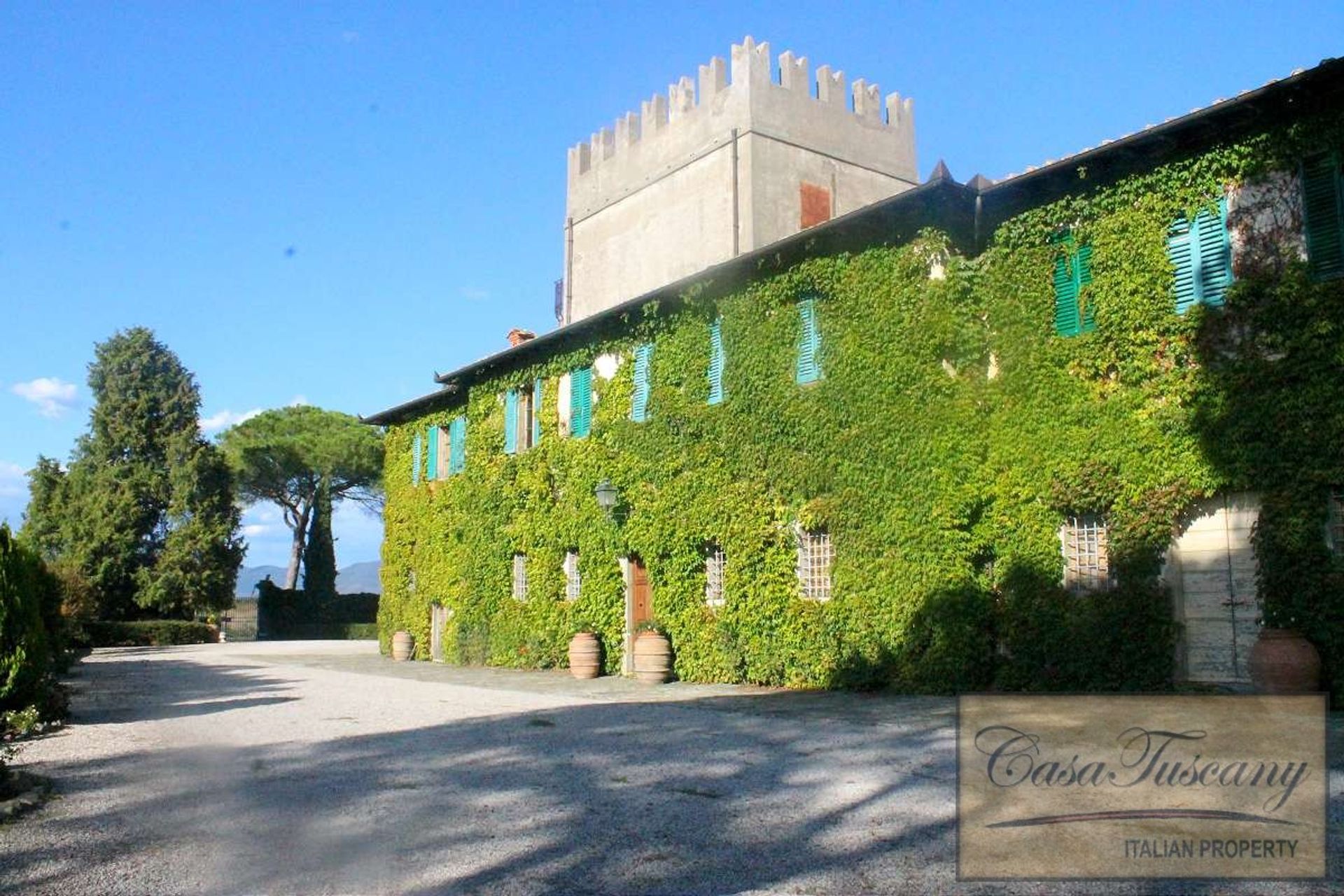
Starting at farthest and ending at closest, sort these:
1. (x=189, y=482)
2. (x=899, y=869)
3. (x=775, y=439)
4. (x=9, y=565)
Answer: (x=189, y=482) → (x=775, y=439) → (x=9, y=565) → (x=899, y=869)

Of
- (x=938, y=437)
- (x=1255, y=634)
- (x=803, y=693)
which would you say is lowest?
(x=803, y=693)

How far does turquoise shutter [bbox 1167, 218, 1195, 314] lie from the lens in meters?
12.6

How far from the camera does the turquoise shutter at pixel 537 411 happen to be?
869 inches

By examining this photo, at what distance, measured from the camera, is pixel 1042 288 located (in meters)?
13.8

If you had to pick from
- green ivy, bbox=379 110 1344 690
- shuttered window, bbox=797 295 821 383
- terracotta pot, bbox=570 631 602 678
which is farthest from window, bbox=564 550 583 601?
shuttered window, bbox=797 295 821 383

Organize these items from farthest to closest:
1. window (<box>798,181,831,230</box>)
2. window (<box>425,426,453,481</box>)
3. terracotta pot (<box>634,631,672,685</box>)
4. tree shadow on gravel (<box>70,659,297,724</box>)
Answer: window (<box>798,181,831,230</box>) → window (<box>425,426,453,481</box>) → terracotta pot (<box>634,631,672,685</box>) → tree shadow on gravel (<box>70,659,297,724</box>)

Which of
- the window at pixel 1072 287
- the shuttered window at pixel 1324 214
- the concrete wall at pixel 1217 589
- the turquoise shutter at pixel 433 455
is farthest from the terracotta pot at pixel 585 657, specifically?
the shuttered window at pixel 1324 214

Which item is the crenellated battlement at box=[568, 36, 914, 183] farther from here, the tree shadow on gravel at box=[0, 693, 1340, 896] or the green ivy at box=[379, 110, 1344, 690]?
the tree shadow on gravel at box=[0, 693, 1340, 896]

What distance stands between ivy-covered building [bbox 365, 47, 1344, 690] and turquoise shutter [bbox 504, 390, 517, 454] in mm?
3832

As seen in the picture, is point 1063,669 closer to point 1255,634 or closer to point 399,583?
point 1255,634

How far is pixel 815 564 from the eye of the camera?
1584 cm

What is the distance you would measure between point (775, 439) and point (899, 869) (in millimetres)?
11117

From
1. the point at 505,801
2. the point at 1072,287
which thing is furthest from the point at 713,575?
the point at 505,801

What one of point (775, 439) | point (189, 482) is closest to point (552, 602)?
point (775, 439)
